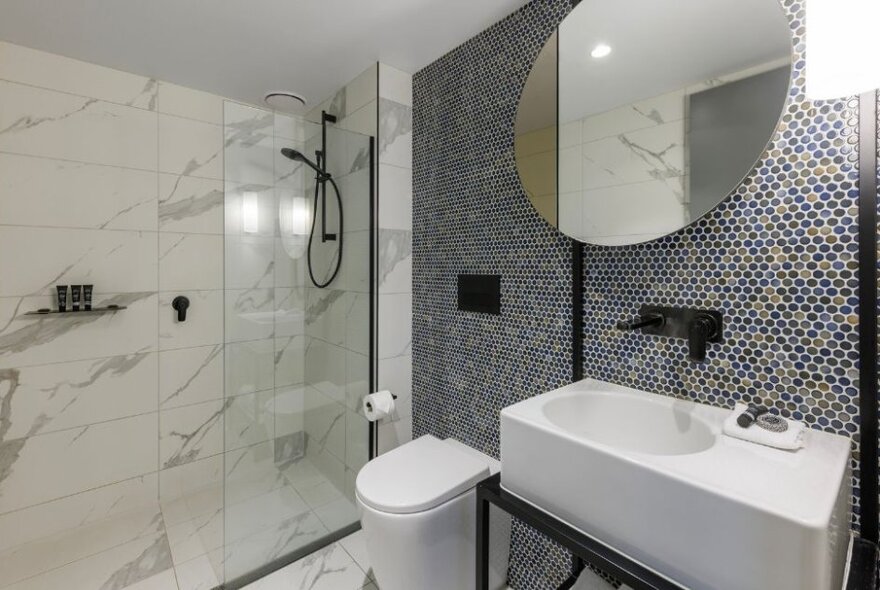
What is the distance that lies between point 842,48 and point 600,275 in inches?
29.2

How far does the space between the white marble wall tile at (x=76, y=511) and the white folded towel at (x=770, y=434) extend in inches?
105

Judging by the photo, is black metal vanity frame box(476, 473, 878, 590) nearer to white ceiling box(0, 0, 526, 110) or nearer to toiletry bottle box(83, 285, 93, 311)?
white ceiling box(0, 0, 526, 110)

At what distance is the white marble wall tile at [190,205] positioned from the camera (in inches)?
86.2

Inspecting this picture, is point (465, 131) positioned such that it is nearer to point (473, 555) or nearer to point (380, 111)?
point (380, 111)

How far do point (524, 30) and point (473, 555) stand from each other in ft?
6.48

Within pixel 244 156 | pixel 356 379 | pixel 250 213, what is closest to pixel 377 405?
pixel 356 379

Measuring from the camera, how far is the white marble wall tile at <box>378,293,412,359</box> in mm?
2023

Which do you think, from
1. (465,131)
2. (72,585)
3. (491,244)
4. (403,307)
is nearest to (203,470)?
(72,585)

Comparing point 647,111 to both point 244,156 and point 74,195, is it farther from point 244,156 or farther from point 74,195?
point 74,195

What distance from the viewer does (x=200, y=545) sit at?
1871 mm

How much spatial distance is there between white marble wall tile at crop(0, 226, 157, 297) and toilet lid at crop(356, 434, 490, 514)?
1686 mm

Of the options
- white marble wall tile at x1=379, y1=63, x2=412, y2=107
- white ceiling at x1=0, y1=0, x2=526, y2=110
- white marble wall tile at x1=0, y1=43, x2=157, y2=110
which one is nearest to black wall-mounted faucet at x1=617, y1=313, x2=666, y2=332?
white ceiling at x1=0, y1=0, x2=526, y2=110

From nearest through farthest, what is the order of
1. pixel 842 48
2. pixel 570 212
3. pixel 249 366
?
pixel 842 48, pixel 570 212, pixel 249 366

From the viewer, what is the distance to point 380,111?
6.56 ft
